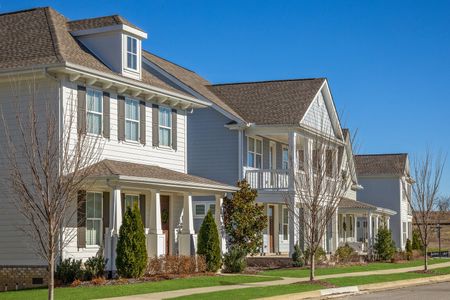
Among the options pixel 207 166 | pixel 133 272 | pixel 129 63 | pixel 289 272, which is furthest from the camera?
pixel 207 166

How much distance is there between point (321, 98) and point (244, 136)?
5568 mm

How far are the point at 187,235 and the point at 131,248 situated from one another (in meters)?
4.82

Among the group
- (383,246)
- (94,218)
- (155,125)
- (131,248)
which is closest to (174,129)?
(155,125)

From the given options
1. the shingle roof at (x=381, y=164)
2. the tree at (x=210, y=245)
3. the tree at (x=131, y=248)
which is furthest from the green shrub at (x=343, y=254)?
the shingle roof at (x=381, y=164)

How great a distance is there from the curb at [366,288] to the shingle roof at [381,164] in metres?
29.4

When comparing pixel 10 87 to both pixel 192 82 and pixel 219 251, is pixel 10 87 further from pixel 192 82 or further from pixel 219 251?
pixel 192 82

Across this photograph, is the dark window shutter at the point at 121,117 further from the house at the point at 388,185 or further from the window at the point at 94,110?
the house at the point at 388,185

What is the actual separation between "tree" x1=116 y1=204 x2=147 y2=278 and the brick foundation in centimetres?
242

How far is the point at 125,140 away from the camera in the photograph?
2852cm

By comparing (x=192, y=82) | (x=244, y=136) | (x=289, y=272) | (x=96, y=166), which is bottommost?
(x=289, y=272)

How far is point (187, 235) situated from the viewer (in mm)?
29672

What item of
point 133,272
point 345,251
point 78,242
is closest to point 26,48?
→ point 78,242

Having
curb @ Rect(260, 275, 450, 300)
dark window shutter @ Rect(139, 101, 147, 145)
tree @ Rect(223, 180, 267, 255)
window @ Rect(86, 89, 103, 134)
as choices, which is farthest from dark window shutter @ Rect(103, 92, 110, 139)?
curb @ Rect(260, 275, 450, 300)

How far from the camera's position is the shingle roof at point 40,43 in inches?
1027
